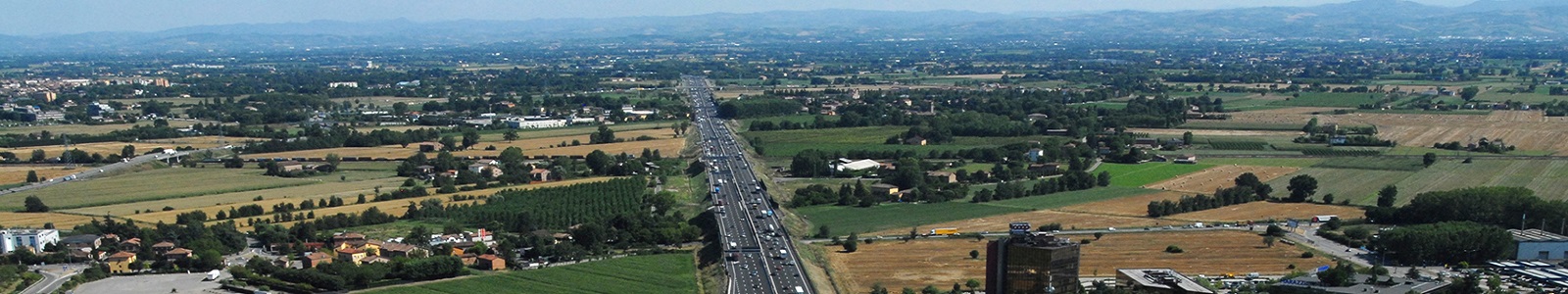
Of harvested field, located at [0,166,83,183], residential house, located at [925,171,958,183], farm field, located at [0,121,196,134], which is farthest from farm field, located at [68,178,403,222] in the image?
farm field, located at [0,121,196,134]

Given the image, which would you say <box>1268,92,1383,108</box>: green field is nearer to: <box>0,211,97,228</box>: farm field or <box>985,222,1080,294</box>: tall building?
<box>985,222,1080,294</box>: tall building

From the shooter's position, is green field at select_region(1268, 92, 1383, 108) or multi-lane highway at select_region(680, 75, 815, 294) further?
green field at select_region(1268, 92, 1383, 108)

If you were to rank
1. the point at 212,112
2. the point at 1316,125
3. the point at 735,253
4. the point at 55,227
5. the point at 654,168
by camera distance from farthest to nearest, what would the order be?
the point at 212,112 → the point at 1316,125 → the point at 654,168 → the point at 55,227 → the point at 735,253

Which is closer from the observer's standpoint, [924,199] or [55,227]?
[55,227]

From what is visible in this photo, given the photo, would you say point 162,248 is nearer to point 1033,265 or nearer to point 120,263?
point 120,263

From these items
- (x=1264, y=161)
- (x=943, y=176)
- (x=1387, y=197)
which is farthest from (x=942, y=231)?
(x=1264, y=161)

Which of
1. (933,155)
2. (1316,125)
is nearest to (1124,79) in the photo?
(1316,125)

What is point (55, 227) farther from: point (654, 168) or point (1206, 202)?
point (1206, 202)

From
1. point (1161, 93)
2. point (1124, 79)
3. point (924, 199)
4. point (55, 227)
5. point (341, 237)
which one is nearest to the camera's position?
point (341, 237)

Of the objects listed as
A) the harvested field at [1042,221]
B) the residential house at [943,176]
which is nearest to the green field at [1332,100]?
the residential house at [943,176]
